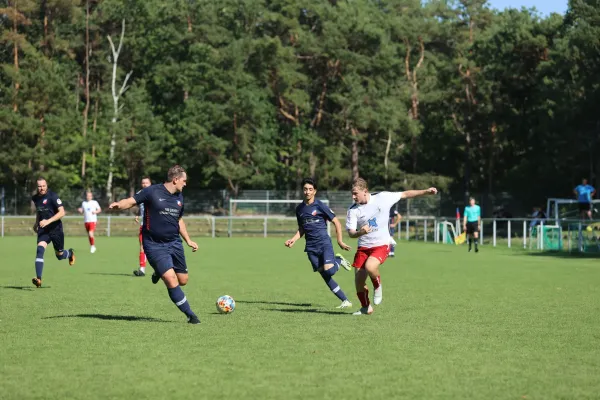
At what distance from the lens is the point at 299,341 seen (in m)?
10.8

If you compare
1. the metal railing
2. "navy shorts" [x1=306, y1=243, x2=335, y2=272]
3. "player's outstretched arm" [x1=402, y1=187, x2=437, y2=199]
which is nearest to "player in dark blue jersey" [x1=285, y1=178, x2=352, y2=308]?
"navy shorts" [x1=306, y1=243, x2=335, y2=272]

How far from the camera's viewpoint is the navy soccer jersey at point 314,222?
15.3 metres

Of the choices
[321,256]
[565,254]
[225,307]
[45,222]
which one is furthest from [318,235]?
[565,254]

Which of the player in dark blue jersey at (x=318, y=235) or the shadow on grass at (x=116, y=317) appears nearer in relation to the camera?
the shadow on grass at (x=116, y=317)

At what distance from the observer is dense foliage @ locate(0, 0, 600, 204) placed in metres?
65.5

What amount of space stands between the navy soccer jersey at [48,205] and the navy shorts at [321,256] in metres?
5.60

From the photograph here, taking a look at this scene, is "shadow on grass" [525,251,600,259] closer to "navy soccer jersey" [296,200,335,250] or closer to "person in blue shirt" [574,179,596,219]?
"person in blue shirt" [574,179,596,219]

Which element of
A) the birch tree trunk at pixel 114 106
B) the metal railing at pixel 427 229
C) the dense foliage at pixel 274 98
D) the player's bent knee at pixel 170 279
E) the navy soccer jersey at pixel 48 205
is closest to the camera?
the player's bent knee at pixel 170 279

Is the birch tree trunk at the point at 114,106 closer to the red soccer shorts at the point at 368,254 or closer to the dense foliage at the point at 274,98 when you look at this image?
the dense foliage at the point at 274,98

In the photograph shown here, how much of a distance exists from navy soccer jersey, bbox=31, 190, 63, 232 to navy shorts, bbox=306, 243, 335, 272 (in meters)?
5.60

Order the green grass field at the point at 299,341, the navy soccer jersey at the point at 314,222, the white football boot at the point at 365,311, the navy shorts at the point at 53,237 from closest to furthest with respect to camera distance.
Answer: the green grass field at the point at 299,341 < the white football boot at the point at 365,311 < the navy soccer jersey at the point at 314,222 < the navy shorts at the point at 53,237

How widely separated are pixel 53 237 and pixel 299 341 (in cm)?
936

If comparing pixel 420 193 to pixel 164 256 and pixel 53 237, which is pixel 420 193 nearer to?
pixel 164 256

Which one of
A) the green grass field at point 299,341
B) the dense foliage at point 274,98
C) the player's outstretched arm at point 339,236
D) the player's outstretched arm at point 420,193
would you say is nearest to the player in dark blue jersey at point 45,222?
the green grass field at point 299,341
